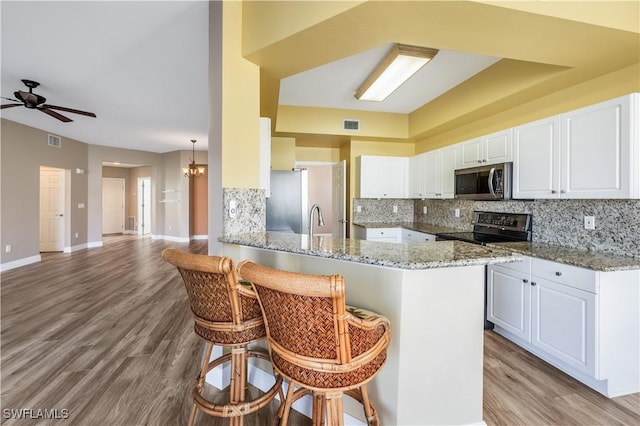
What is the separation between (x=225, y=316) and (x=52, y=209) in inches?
321

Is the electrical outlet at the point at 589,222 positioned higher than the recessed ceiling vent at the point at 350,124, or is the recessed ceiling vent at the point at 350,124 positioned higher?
the recessed ceiling vent at the point at 350,124

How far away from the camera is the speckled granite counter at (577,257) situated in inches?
74.2

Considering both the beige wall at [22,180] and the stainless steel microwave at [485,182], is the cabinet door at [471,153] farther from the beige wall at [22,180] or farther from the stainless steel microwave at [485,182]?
the beige wall at [22,180]

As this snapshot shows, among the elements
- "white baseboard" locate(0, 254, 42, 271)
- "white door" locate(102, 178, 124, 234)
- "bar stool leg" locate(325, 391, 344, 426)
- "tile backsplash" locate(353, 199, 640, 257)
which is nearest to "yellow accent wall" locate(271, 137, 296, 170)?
"tile backsplash" locate(353, 199, 640, 257)

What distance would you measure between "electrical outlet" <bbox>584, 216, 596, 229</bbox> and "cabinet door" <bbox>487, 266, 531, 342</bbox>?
685 mm

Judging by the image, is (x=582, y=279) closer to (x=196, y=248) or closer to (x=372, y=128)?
(x=372, y=128)

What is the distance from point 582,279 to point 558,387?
0.76 metres

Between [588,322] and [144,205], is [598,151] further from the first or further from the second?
[144,205]

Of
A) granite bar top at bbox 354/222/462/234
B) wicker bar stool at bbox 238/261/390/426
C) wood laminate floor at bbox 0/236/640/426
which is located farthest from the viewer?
granite bar top at bbox 354/222/462/234

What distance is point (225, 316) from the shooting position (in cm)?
140

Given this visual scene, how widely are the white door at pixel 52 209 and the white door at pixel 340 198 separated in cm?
648

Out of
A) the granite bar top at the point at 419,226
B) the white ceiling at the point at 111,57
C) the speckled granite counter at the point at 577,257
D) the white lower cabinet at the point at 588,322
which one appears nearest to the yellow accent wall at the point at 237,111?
the white ceiling at the point at 111,57

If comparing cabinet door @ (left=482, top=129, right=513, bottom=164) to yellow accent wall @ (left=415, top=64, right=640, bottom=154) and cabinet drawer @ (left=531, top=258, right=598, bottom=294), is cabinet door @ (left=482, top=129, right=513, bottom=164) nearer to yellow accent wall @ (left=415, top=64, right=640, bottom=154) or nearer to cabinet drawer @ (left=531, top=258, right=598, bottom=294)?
yellow accent wall @ (left=415, top=64, right=640, bottom=154)

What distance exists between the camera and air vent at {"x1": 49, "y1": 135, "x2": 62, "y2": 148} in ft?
20.7
